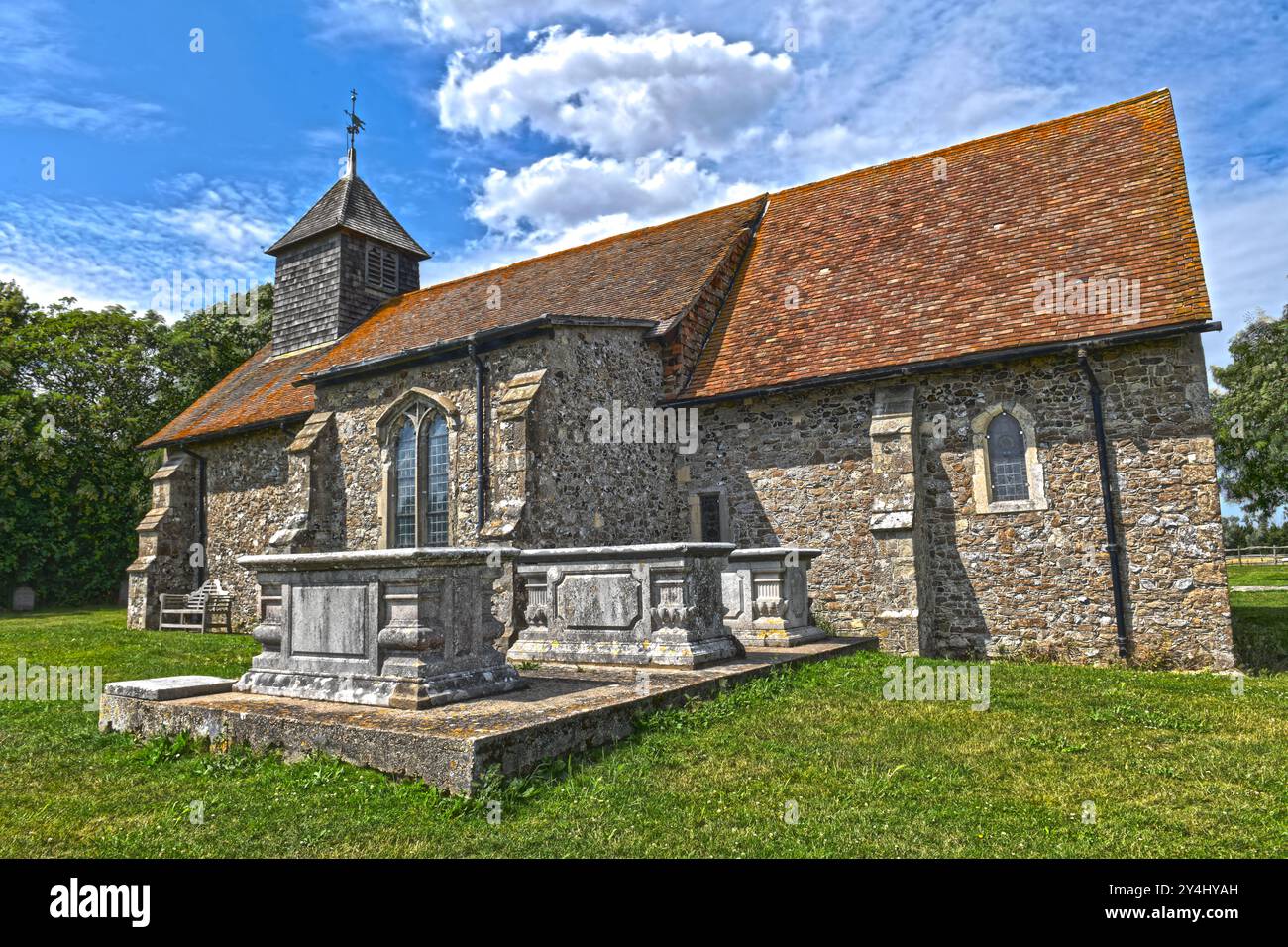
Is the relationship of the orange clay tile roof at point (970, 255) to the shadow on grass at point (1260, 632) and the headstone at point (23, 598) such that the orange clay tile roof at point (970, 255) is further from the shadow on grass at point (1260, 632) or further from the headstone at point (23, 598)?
the headstone at point (23, 598)

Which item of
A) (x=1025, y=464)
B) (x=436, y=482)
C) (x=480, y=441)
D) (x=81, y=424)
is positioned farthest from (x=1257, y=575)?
(x=81, y=424)

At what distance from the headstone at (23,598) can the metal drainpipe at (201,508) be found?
10692 millimetres

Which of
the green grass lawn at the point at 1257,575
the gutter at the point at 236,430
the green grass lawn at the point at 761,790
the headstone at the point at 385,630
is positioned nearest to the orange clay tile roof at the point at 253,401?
the gutter at the point at 236,430

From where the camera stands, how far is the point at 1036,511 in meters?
11.3

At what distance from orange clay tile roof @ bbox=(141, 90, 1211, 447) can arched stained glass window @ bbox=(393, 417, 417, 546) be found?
5.27ft

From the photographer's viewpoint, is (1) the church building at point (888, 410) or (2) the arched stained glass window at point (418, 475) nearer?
(1) the church building at point (888, 410)

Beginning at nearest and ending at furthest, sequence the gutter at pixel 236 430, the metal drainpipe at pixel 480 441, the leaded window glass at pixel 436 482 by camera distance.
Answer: the metal drainpipe at pixel 480 441, the leaded window glass at pixel 436 482, the gutter at pixel 236 430

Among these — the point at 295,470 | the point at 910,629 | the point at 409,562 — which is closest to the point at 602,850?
the point at 409,562

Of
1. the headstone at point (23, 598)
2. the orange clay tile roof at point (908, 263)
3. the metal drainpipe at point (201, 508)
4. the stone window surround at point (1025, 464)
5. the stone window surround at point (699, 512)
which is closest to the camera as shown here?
the stone window surround at point (1025, 464)

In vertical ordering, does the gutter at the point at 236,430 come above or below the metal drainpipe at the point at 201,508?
above

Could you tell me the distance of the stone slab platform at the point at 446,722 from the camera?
5062 mm

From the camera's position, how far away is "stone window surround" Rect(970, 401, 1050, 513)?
11.3 m

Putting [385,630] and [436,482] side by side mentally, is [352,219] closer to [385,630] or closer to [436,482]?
[436,482]

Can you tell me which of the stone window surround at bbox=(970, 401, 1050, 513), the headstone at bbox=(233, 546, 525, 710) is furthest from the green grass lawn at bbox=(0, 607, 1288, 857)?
the stone window surround at bbox=(970, 401, 1050, 513)
